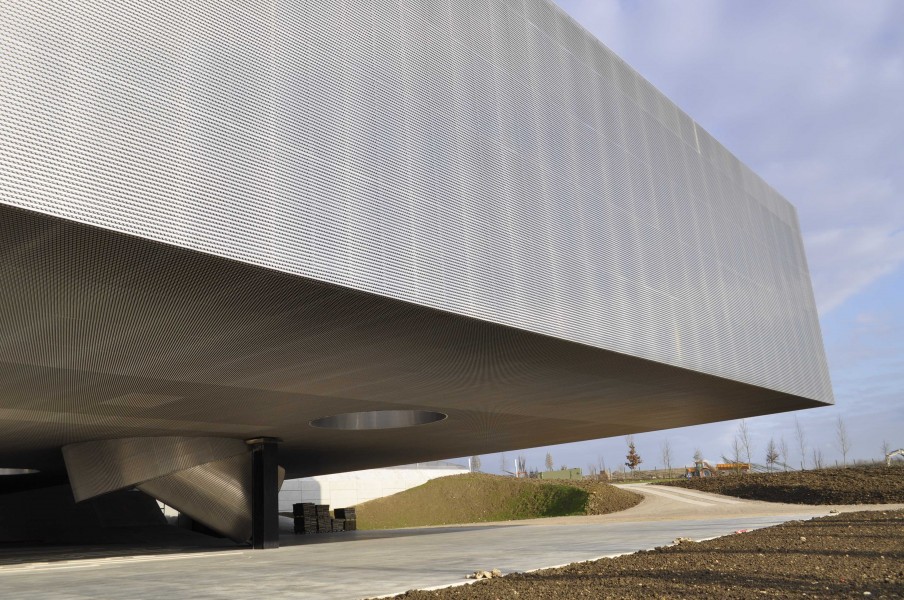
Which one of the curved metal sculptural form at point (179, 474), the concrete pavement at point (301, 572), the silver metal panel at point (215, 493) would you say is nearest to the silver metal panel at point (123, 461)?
the curved metal sculptural form at point (179, 474)

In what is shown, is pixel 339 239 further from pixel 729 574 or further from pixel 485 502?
pixel 485 502

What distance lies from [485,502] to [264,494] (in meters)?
22.9

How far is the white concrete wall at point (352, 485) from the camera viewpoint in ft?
142

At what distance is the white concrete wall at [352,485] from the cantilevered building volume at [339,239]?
2394 centimetres

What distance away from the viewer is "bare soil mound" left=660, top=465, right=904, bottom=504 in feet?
86.4

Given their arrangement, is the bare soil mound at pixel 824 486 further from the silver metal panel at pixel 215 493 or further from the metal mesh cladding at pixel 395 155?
the silver metal panel at pixel 215 493

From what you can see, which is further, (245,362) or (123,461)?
(123,461)

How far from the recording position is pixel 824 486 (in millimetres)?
28578

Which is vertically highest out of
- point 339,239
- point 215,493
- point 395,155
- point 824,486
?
point 395,155

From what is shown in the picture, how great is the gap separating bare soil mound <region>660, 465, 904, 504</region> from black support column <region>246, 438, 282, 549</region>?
1996 centimetres

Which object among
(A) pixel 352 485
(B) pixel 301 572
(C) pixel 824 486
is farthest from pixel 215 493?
(A) pixel 352 485

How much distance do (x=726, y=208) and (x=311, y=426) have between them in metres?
12.3

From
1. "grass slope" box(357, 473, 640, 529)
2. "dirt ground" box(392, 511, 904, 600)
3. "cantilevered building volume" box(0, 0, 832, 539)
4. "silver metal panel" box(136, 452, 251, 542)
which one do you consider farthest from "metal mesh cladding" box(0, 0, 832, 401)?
"grass slope" box(357, 473, 640, 529)

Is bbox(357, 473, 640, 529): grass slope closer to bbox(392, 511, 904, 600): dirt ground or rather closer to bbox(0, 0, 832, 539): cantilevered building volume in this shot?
bbox(0, 0, 832, 539): cantilevered building volume
